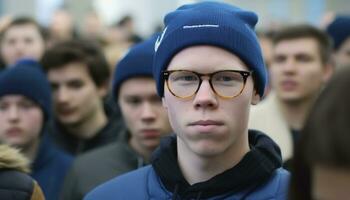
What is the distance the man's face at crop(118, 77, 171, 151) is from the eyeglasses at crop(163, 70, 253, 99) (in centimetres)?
179

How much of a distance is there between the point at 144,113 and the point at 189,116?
189 cm

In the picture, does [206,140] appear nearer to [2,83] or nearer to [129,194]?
[129,194]

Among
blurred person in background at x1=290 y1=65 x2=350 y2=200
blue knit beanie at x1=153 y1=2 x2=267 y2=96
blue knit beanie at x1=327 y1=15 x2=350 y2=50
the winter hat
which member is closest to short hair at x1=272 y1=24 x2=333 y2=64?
blue knit beanie at x1=327 y1=15 x2=350 y2=50

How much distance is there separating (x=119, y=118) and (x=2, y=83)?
1.05 metres

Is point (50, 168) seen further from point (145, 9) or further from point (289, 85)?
point (145, 9)

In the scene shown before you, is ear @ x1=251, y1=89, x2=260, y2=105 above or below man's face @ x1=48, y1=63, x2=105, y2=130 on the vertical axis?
above

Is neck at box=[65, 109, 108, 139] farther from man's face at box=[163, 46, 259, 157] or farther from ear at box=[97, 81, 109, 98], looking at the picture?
man's face at box=[163, 46, 259, 157]

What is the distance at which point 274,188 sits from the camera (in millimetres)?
2791

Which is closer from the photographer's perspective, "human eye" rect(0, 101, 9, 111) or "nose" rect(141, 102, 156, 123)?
"nose" rect(141, 102, 156, 123)

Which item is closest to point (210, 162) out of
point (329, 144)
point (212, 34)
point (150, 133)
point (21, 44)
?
point (212, 34)

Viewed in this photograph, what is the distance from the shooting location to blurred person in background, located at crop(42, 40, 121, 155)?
19.4ft

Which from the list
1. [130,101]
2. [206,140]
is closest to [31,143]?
[130,101]

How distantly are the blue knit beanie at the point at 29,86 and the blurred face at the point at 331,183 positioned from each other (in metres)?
3.54

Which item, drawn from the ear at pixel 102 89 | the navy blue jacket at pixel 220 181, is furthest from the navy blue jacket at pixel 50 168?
the navy blue jacket at pixel 220 181
